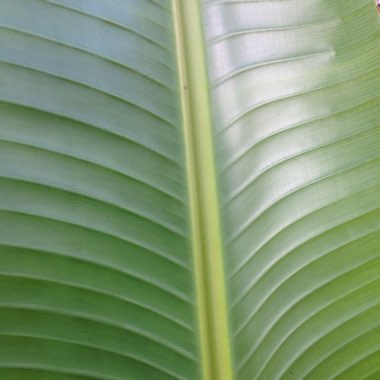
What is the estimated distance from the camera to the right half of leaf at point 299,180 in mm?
743

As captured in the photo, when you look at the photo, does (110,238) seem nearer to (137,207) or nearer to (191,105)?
(137,207)

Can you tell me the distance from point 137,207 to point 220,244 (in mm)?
109

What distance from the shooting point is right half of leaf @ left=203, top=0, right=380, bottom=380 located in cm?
74

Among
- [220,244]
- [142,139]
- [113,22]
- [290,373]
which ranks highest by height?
[113,22]

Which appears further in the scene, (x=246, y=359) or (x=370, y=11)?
(x=370, y=11)

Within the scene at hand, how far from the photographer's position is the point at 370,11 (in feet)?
2.74

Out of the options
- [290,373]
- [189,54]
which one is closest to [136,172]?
[189,54]

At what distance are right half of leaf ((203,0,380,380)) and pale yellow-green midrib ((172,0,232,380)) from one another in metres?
0.01

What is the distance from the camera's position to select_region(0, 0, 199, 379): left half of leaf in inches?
26.8

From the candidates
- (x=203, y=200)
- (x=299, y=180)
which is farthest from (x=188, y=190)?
(x=299, y=180)

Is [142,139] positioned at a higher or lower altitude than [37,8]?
lower

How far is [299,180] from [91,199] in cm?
27

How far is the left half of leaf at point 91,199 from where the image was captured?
26.8 inches

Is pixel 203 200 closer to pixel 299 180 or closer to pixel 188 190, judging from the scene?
pixel 188 190
